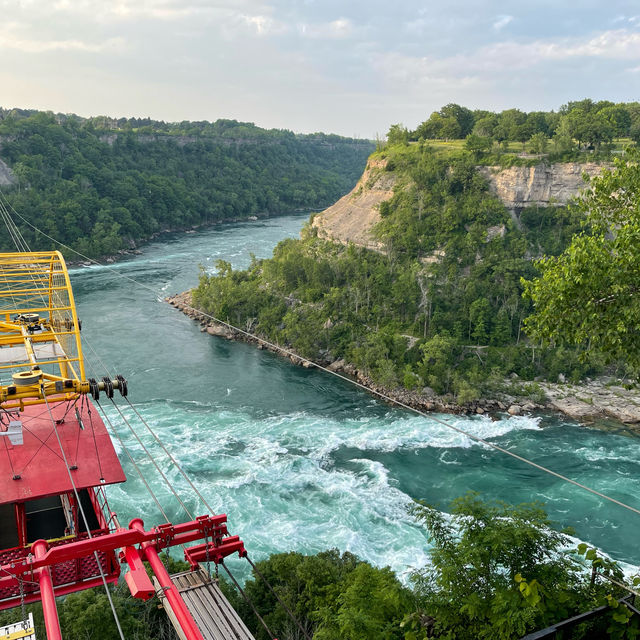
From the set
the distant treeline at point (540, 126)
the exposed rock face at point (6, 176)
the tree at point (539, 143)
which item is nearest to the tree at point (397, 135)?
the distant treeline at point (540, 126)

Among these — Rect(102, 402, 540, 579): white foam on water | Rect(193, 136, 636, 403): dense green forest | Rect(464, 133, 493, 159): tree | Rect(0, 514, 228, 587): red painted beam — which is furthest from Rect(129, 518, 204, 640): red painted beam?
Rect(464, 133, 493, 159): tree

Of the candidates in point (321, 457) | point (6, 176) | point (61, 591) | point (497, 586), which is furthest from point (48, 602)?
point (6, 176)

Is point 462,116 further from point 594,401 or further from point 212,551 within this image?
point 212,551

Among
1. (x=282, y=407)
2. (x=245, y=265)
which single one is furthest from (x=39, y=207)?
(x=282, y=407)

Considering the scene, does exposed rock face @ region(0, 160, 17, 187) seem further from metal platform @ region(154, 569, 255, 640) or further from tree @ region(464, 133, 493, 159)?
metal platform @ region(154, 569, 255, 640)

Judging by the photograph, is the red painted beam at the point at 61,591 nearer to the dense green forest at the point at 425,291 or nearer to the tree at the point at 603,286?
the tree at the point at 603,286

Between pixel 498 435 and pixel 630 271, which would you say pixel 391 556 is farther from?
pixel 630 271

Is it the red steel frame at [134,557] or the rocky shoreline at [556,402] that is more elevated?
the red steel frame at [134,557]

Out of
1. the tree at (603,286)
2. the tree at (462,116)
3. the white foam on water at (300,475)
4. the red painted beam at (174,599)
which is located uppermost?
the tree at (462,116)
